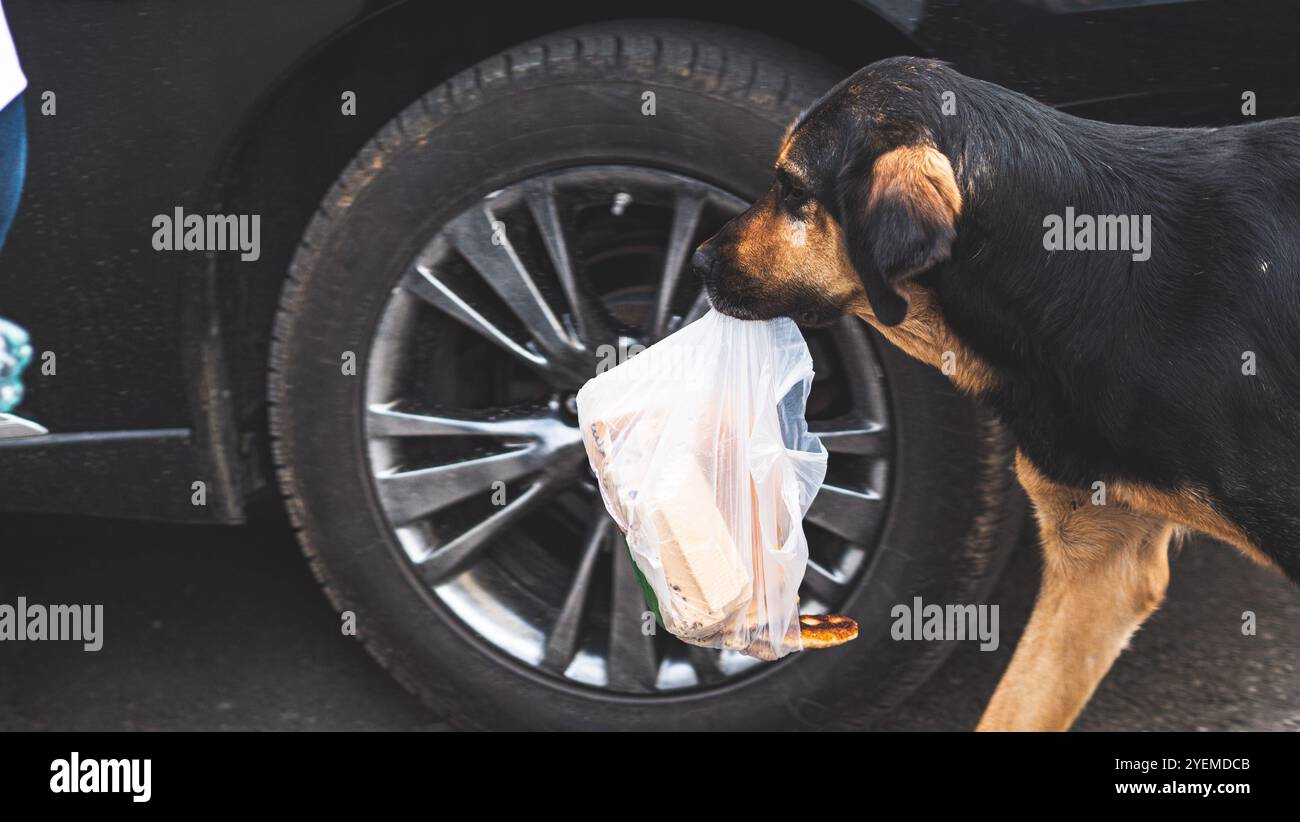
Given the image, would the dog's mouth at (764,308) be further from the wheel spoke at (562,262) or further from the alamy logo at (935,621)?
the alamy logo at (935,621)

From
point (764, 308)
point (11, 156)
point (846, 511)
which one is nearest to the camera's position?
point (764, 308)

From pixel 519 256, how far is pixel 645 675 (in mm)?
844

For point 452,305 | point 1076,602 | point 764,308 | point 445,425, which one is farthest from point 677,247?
point 1076,602

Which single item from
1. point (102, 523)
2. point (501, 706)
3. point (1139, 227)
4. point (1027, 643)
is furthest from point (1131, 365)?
point (102, 523)

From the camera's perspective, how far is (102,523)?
360 cm

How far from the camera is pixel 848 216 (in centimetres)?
212

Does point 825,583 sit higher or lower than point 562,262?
lower

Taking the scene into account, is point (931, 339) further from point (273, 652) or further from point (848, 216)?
point (273, 652)

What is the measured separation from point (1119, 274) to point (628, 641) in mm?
1149

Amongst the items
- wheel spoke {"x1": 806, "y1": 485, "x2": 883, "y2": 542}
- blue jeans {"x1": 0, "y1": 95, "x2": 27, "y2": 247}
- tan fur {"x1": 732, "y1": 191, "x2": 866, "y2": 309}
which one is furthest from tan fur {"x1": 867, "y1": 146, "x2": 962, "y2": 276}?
blue jeans {"x1": 0, "y1": 95, "x2": 27, "y2": 247}

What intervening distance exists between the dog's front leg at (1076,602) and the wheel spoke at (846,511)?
30cm

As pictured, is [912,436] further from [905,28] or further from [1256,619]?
[1256,619]
